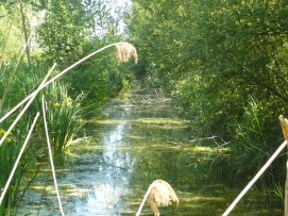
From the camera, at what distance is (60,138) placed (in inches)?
358

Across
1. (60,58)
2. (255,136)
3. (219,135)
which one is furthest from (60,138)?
(60,58)

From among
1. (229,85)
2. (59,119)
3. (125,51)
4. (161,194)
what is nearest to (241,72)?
(229,85)

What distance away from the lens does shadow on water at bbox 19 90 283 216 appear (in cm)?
620

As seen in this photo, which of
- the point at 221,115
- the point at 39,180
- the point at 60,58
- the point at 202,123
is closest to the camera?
the point at 39,180

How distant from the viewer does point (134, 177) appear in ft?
26.0

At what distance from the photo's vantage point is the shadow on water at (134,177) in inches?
244

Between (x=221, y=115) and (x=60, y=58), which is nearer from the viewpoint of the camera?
(x=221, y=115)

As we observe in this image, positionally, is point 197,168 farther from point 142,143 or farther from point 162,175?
point 142,143

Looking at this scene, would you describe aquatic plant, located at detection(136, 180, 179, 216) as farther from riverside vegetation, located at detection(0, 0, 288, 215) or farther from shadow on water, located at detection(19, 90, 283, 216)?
riverside vegetation, located at detection(0, 0, 288, 215)

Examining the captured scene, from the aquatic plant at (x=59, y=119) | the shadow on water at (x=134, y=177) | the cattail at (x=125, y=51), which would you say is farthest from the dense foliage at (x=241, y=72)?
the cattail at (x=125, y=51)

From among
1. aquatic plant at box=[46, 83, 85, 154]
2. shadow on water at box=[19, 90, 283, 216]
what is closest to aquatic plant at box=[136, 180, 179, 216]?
shadow on water at box=[19, 90, 283, 216]

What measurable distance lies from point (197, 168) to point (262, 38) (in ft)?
6.70

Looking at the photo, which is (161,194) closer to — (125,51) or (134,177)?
(125,51)

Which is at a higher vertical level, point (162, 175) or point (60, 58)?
point (60, 58)
